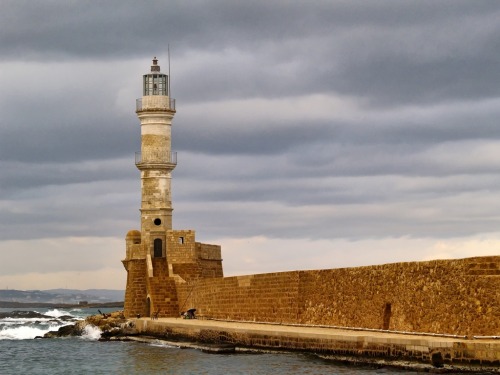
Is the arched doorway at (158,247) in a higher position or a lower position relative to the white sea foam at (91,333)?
higher

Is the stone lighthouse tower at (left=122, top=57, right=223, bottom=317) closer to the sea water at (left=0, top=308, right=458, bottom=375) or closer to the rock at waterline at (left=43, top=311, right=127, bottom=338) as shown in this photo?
the rock at waterline at (left=43, top=311, right=127, bottom=338)

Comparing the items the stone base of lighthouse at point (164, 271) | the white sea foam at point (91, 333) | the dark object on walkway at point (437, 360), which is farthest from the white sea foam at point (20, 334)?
the dark object on walkway at point (437, 360)

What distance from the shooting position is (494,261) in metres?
19.7

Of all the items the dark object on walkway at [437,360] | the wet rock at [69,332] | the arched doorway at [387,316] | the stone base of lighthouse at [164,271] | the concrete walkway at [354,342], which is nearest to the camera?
the concrete walkway at [354,342]

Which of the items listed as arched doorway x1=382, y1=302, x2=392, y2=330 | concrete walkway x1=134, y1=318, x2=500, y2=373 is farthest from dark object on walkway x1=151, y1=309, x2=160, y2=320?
arched doorway x1=382, y1=302, x2=392, y2=330

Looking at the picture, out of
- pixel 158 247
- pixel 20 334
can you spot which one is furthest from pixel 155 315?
pixel 20 334

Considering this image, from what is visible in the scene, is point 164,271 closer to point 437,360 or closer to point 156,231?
point 156,231

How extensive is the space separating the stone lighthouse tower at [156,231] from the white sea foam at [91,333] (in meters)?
1.37

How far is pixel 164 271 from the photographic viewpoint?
131 feet

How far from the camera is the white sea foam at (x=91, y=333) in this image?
127 feet

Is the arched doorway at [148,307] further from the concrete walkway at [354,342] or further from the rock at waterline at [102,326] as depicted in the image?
the concrete walkway at [354,342]

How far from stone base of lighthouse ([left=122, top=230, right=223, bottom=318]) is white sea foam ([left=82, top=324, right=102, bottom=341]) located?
133 centimetres

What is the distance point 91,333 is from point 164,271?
348 cm

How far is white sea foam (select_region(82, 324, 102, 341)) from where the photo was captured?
38719 mm
